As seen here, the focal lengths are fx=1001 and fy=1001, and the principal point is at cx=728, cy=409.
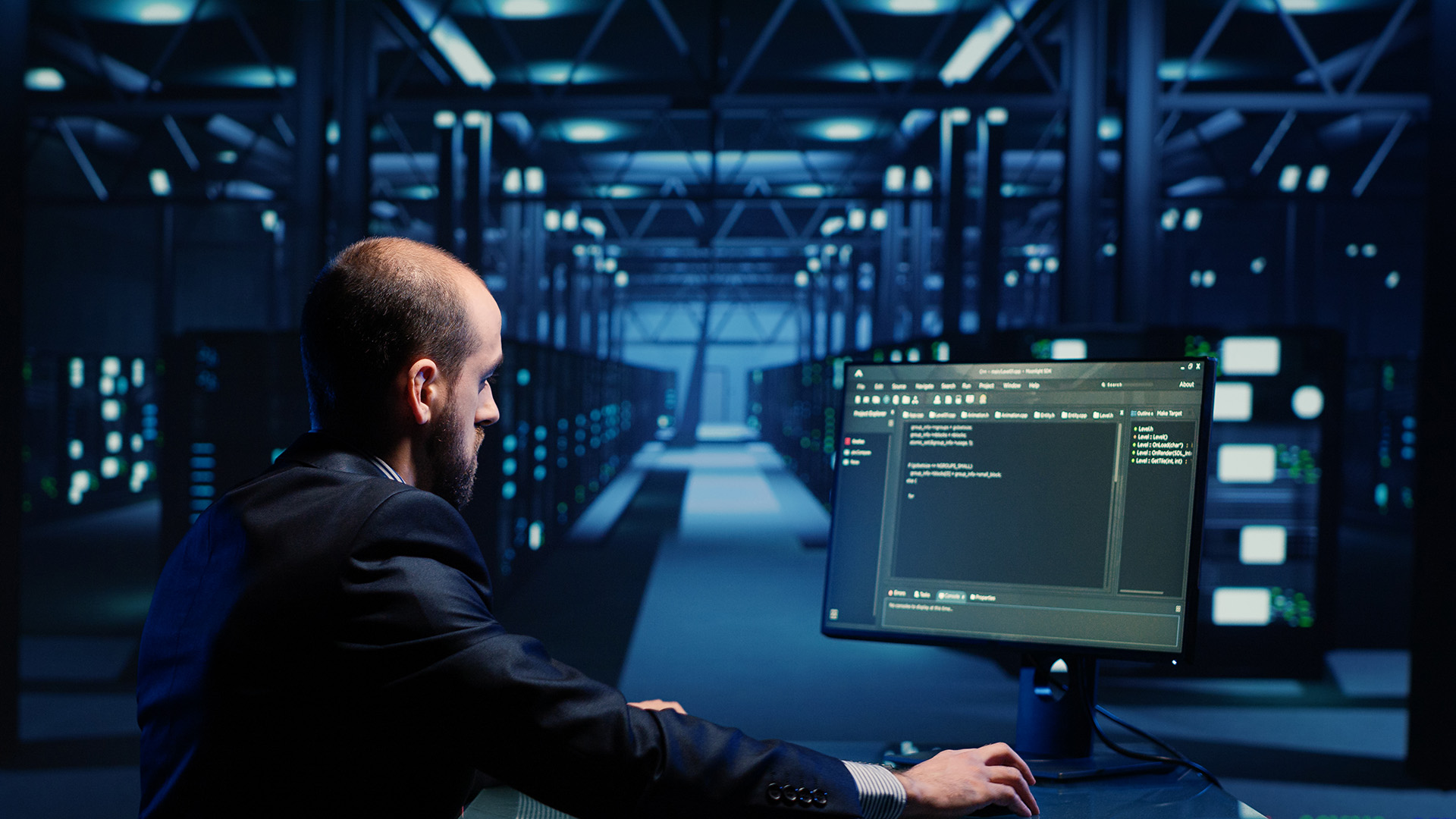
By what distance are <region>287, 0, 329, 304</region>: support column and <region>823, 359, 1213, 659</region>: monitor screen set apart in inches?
306

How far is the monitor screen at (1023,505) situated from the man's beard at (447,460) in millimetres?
832

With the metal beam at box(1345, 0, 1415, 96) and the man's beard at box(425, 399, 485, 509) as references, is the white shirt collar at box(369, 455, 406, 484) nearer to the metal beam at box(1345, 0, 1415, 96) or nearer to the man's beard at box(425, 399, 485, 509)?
the man's beard at box(425, 399, 485, 509)

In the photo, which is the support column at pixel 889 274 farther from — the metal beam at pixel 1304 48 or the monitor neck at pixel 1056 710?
the monitor neck at pixel 1056 710

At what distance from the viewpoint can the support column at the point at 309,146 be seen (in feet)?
28.9

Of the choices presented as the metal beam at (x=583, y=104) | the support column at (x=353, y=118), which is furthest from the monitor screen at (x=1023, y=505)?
the metal beam at (x=583, y=104)

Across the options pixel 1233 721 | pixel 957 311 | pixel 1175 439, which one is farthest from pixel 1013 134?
pixel 1175 439

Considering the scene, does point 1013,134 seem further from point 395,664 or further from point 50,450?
point 395,664

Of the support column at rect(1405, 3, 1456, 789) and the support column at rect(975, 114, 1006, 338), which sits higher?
the support column at rect(975, 114, 1006, 338)

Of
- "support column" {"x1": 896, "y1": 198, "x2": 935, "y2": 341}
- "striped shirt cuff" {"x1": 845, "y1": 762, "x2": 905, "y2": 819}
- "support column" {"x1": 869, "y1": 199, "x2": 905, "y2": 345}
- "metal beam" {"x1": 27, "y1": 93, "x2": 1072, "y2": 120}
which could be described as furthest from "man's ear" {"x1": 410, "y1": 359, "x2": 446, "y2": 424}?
"support column" {"x1": 869, "y1": 199, "x2": 905, "y2": 345}

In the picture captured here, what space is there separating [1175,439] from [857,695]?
4.86 m

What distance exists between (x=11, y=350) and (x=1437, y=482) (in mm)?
7434

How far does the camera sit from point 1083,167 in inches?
366

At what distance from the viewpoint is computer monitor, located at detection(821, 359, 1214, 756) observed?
1936 mm

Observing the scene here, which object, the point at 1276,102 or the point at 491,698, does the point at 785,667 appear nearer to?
the point at 491,698
